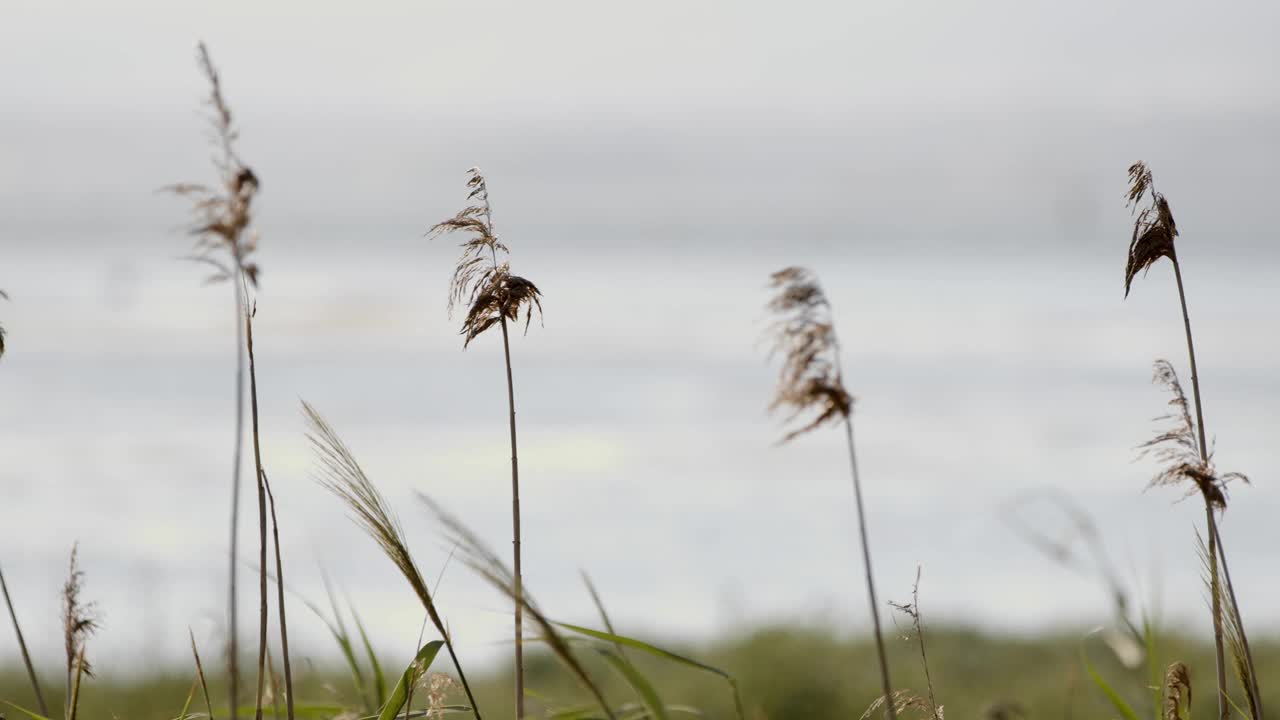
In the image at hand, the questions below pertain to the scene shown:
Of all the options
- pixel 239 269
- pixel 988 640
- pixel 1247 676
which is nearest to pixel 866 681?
pixel 988 640

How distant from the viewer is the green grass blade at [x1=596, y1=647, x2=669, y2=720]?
58.6 inches

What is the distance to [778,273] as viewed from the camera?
5.37ft

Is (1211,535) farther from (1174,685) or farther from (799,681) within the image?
(799,681)

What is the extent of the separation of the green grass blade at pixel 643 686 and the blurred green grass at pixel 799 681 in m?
6.43

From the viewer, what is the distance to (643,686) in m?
1.56

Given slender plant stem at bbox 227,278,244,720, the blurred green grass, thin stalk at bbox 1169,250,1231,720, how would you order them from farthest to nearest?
1. the blurred green grass
2. thin stalk at bbox 1169,250,1231,720
3. slender plant stem at bbox 227,278,244,720

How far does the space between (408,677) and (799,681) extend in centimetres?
837

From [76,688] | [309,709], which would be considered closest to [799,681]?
[309,709]

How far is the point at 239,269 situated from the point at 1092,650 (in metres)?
13.5

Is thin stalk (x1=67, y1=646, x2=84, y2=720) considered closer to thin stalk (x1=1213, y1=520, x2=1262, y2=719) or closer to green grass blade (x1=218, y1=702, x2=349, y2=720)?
green grass blade (x1=218, y1=702, x2=349, y2=720)

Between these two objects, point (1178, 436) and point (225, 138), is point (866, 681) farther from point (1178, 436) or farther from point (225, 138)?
point (225, 138)

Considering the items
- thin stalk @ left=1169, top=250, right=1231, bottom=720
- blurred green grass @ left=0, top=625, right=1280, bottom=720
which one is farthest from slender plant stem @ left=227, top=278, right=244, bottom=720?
blurred green grass @ left=0, top=625, right=1280, bottom=720

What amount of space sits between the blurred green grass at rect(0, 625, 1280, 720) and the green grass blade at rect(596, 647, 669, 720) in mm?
6431

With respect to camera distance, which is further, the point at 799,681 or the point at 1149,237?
the point at 799,681
